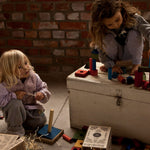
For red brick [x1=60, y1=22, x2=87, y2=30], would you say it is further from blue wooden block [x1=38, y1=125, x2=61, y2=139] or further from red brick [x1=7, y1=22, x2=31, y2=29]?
blue wooden block [x1=38, y1=125, x2=61, y2=139]

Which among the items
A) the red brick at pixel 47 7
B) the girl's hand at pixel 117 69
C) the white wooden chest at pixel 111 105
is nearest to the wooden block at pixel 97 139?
the white wooden chest at pixel 111 105

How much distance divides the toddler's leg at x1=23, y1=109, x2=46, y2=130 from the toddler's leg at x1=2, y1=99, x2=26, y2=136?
0.08 m

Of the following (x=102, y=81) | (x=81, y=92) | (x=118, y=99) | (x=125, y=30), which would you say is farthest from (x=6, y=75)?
(x=125, y=30)

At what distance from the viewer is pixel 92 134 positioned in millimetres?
1469

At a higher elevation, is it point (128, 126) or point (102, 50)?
point (102, 50)

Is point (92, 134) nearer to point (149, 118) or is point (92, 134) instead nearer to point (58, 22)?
point (149, 118)

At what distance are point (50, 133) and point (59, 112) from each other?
310mm

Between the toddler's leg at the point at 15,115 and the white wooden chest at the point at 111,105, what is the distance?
1.11 ft

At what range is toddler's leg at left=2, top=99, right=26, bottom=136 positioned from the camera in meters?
1.62

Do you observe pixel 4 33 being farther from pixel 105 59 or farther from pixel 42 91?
→ pixel 105 59

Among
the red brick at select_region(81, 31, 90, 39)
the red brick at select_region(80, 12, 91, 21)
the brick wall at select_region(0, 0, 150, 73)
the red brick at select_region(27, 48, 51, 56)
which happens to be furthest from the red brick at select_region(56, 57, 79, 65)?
the red brick at select_region(80, 12, 91, 21)

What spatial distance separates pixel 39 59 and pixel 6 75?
0.99 m

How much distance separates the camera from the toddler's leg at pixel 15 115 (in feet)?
5.30

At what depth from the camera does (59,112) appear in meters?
1.97
